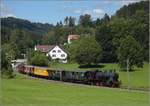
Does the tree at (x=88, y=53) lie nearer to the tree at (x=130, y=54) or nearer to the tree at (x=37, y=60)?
the tree at (x=130, y=54)

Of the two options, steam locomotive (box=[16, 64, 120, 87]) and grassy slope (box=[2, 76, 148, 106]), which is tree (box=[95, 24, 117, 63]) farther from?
grassy slope (box=[2, 76, 148, 106])

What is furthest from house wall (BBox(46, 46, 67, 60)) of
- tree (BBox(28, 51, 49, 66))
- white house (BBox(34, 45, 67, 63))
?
tree (BBox(28, 51, 49, 66))

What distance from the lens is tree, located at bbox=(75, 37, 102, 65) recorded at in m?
130

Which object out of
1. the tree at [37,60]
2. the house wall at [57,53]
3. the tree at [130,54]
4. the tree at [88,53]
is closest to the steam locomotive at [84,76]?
the tree at [37,60]

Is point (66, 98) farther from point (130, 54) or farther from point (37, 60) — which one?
point (130, 54)

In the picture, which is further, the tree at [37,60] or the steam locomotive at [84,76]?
the tree at [37,60]

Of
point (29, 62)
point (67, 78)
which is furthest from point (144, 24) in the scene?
point (67, 78)

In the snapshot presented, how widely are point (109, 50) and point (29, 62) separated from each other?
39.2m

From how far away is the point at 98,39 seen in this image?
475 ft

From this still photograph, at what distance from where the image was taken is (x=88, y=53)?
130 m

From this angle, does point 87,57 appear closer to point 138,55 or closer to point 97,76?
point 138,55

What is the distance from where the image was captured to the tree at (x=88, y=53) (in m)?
130

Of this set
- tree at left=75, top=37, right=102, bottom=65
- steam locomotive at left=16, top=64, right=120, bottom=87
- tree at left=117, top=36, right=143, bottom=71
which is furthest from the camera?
tree at left=75, top=37, right=102, bottom=65

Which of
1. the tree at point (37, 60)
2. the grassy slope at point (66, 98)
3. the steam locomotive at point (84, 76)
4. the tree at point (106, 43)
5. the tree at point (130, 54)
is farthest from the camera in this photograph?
the tree at point (106, 43)
